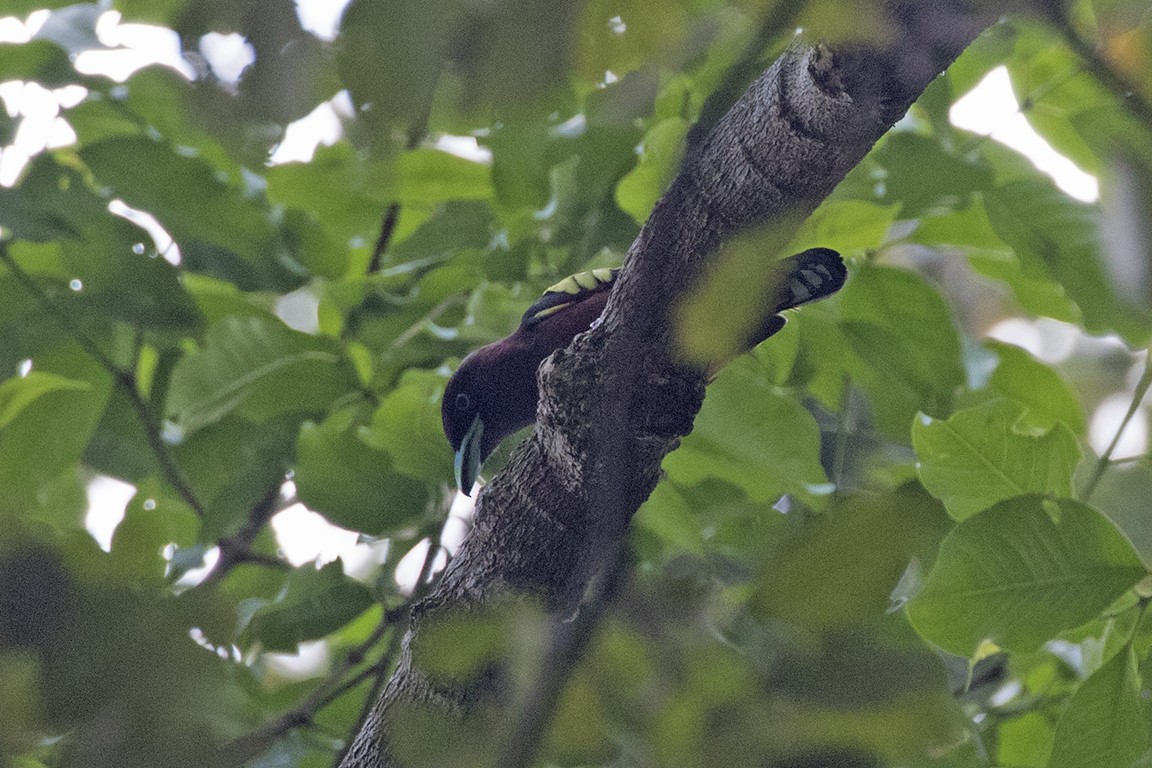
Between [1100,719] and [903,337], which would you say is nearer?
[1100,719]

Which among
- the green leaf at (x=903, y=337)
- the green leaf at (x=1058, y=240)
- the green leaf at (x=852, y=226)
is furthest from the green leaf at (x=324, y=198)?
the green leaf at (x=1058, y=240)

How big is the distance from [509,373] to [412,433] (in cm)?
46

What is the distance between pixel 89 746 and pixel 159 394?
2.00 meters

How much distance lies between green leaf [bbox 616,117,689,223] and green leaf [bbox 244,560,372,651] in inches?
37.2

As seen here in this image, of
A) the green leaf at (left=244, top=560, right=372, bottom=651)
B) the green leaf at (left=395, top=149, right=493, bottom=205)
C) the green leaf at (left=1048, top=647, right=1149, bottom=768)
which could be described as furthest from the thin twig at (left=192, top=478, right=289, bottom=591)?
the green leaf at (left=1048, top=647, right=1149, bottom=768)

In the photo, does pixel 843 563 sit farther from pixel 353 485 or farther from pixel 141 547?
pixel 353 485

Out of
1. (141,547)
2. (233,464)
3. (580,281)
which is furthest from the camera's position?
(233,464)

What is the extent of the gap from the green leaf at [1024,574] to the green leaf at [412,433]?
1.03 metres

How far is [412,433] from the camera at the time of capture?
2.18m

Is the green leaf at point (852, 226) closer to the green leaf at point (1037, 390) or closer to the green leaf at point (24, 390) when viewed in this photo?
the green leaf at point (1037, 390)

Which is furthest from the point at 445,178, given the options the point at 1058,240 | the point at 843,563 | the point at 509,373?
the point at 843,563

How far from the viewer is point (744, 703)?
0.87 meters

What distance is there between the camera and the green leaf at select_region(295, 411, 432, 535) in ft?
7.41

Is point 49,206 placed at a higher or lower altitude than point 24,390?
higher
